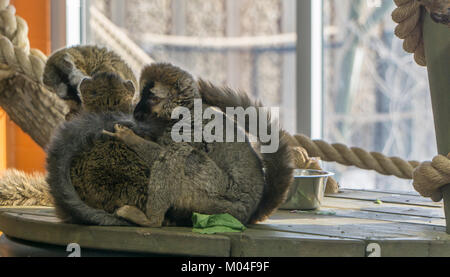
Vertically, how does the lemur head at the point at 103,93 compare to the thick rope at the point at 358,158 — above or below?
above

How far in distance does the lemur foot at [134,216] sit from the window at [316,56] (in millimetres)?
2132

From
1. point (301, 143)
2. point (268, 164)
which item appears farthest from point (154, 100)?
point (301, 143)

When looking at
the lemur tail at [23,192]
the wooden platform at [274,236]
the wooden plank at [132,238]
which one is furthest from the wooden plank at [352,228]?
the lemur tail at [23,192]

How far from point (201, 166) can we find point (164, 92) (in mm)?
228

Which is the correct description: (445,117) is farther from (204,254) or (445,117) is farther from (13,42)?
(13,42)

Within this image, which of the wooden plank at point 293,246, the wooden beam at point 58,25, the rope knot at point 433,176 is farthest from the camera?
the wooden beam at point 58,25

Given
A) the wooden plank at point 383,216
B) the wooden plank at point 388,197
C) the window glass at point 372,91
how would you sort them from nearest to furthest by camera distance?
the wooden plank at point 383,216
the wooden plank at point 388,197
the window glass at point 372,91

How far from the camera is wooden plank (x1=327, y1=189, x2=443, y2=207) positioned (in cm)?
217

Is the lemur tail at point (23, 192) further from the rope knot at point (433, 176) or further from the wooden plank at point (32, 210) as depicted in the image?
the rope knot at point (433, 176)

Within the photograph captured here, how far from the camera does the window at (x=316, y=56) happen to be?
14.7 ft

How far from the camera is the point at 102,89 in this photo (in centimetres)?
171

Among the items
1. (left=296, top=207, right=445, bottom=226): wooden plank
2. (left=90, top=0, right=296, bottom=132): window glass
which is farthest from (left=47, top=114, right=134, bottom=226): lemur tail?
(left=90, top=0, right=296, bottom=132): window glass

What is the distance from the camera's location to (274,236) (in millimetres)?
1440

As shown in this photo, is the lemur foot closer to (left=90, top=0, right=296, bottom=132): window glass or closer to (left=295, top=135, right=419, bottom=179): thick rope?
(left=295, top=135, right=419, bottom=179): thick rope
